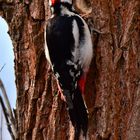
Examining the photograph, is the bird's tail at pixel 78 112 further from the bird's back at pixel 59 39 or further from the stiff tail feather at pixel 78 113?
the bird's back at pixel 59 39

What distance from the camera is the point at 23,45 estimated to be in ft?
8.70

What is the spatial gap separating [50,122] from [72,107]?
0.26m

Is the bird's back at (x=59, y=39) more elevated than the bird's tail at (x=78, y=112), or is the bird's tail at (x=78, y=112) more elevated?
the bird's back at (x=59, y=39)

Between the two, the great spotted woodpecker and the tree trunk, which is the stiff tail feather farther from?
the tree trunk

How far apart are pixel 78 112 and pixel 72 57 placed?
24 centimetres

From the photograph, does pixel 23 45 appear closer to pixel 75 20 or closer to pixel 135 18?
pixel 75 20

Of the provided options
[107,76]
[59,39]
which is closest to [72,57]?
[59,39]

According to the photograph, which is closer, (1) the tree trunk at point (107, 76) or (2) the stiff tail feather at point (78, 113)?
(2) the stiff tail feather at point (78, 113)

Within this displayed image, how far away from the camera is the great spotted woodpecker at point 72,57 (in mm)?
2363

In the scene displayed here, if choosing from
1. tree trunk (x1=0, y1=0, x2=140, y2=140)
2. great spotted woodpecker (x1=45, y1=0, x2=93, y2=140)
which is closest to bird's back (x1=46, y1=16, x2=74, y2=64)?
great spotted woodpecker (x1=45, y1=0, x2=93, y2=140)

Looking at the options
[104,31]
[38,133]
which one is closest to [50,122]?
[38,133]

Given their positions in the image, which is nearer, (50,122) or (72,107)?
(72,107)

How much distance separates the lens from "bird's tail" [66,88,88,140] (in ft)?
7.72

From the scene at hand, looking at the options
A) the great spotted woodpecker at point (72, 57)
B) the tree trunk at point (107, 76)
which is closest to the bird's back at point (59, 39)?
the great spotted woodpecker at point (72, 57)
